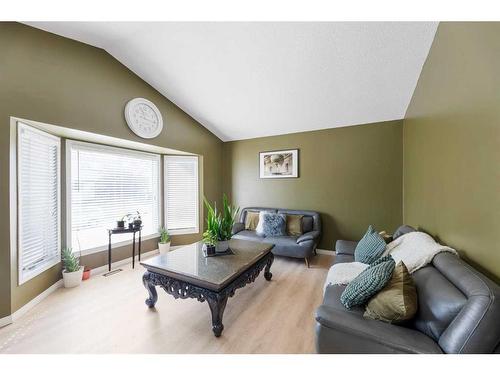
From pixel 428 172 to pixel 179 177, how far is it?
3.66 metres

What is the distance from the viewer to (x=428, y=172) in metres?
1.98

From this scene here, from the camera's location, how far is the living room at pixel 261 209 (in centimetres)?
111

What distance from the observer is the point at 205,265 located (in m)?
1.81

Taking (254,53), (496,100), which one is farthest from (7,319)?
(496,100)

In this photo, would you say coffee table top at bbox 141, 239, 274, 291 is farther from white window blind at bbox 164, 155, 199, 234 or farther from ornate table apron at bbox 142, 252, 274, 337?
white window blind at bbox 164, 155, 199, 234

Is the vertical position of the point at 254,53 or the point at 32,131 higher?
the point at 254,53

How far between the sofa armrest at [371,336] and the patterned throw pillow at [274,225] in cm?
220

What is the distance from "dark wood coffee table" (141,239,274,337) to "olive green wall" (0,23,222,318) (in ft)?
3.91

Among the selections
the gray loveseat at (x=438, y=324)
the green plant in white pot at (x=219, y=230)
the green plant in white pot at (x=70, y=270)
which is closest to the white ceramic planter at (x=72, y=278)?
the green plant in white pot at (x=70, y=270)

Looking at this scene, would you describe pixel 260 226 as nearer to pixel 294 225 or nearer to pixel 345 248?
pixel 294 225

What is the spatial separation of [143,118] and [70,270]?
2.16 metres

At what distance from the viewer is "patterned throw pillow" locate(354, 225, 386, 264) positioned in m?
1.84

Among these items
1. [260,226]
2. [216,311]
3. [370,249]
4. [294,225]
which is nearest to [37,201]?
[216,311]
